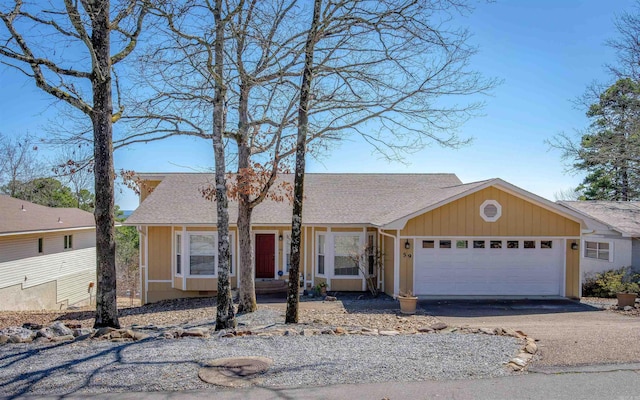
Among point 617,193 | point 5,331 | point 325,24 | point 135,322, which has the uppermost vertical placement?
point 325,24

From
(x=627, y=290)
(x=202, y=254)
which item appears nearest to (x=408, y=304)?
(x=202, y=254)

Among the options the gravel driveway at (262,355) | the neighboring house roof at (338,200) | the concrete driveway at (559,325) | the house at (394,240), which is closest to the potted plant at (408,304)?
the concrete driveway at (559,325)

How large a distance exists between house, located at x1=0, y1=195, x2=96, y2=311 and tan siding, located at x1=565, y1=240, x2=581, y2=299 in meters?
19.6

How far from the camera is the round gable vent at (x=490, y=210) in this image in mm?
13609

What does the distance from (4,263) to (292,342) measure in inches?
607

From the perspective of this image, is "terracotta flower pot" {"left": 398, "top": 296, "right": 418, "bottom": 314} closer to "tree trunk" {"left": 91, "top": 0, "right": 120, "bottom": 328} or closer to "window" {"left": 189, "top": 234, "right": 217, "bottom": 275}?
"tree trunk" {"left": 91, "top": 0, "right": 120, "bottom": 328}

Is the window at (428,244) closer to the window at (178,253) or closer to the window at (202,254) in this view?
the window at (202,254)

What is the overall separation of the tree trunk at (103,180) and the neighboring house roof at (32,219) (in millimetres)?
9664

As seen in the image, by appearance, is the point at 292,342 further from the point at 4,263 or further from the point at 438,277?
the point at 4,263

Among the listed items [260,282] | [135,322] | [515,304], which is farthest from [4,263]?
[515,304]

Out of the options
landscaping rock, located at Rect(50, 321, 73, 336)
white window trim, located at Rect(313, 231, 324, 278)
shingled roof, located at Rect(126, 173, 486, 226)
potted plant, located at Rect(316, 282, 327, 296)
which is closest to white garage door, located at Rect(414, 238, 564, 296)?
shingled roof, located at Rect(126, 173, 486, 226)

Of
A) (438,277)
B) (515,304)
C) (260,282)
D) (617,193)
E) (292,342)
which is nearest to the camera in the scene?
(292,342)

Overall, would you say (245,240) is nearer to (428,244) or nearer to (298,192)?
(298,192)

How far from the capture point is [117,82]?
31.2 ft
